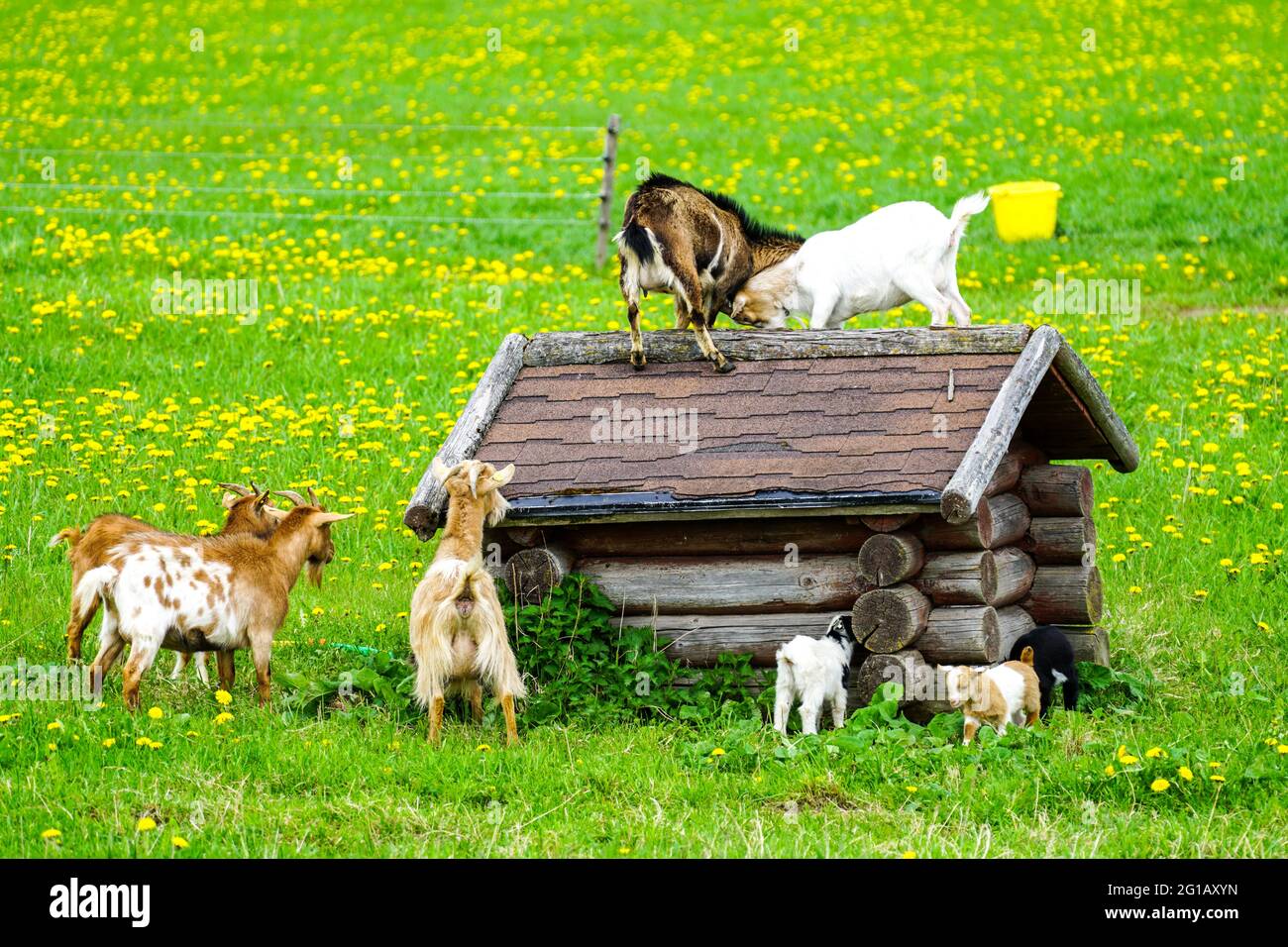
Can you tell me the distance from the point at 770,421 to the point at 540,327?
6903mm

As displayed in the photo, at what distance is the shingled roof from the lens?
23.6 feet

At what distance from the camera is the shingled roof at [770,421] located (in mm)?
7191

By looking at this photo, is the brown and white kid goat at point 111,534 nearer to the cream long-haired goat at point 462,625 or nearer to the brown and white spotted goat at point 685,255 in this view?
the cream long-haired goat at point 462,625

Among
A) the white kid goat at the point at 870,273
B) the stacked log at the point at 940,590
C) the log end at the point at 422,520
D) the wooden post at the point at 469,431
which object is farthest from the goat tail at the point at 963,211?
the log end at the point at 422,520

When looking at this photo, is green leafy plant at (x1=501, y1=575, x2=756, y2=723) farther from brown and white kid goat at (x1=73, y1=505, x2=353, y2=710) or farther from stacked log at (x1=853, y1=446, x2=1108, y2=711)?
brown and white kid goat at (x1=73, y1=505, x2=353, y2=710)

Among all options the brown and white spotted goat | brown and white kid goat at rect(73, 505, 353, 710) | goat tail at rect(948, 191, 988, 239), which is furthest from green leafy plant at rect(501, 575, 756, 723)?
goat tail at rect(948, 191, 988, 239)

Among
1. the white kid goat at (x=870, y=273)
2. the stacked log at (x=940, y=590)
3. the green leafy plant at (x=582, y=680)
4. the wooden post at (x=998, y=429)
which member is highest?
the white kid goat at (x=870, y=273)

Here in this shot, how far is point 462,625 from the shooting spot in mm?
6914

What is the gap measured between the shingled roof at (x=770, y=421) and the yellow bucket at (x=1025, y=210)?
9697 mm

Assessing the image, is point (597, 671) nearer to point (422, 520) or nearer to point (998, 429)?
point (422, 520)

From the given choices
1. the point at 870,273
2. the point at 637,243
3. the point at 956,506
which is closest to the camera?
the point at 956,506

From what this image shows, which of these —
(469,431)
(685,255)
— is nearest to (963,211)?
(685,255)

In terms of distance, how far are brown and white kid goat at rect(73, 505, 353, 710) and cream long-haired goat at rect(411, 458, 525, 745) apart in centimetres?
83
